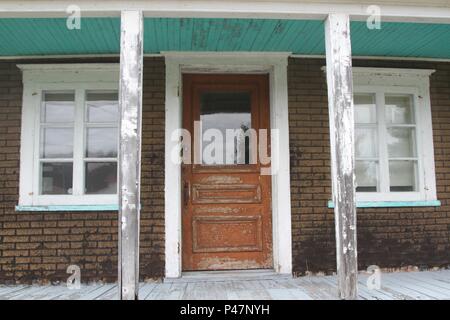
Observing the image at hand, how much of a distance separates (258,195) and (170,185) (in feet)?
3.26

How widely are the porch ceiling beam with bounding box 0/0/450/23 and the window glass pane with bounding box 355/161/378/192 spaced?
6.19ft

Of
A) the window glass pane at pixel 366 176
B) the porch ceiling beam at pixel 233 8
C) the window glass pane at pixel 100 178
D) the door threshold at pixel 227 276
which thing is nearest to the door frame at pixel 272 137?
the door threshold at pixel 227 276

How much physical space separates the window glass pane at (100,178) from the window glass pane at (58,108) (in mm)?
603

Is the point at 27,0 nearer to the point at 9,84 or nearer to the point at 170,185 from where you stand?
the point at 9,84

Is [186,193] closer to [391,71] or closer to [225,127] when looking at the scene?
[225,127]

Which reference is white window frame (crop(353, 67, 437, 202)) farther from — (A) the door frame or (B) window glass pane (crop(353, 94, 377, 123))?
(A) the door frame

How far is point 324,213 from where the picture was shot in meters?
4.84

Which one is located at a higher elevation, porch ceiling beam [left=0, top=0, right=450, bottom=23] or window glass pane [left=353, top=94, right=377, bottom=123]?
porch ceiling beam [left=0, top=0, right=450, bottom=23]

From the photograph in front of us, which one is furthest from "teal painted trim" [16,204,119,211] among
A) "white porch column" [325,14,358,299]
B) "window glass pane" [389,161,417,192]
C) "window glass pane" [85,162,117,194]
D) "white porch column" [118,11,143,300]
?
"window glass pane" [389,161,417,192]

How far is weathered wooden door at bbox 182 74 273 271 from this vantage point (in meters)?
4.80

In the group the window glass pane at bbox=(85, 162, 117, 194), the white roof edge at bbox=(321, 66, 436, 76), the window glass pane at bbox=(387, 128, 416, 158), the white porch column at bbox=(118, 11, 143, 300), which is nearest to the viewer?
the white porch column at bbox=(118, 11, 143, 300)

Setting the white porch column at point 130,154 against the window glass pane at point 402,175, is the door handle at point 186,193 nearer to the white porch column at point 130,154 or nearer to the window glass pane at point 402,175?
the white porch column at point 130,154

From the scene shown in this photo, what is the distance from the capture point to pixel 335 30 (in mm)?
3531
